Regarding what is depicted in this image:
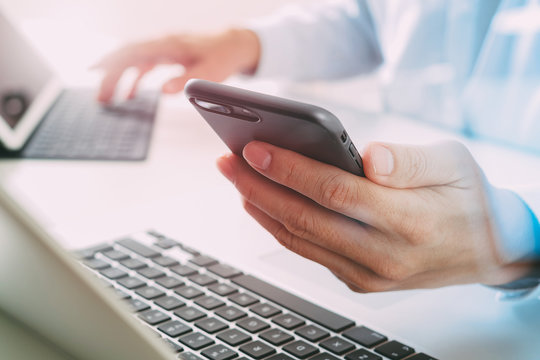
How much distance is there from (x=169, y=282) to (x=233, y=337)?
65mm

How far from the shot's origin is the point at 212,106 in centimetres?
26

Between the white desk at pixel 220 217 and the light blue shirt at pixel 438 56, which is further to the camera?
the light blue shirt at pixel 438 56

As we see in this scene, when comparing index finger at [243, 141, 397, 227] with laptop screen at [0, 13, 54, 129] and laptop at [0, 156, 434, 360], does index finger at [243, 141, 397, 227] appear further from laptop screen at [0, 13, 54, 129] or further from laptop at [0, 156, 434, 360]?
laptop screen at [0, 13, 54, 129]

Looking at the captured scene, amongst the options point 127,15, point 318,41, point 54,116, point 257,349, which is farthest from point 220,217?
point 127,15

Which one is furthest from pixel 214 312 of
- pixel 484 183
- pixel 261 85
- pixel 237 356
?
pixel 261 85

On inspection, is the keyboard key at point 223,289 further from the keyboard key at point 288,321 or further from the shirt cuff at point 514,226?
the shirt cuff at point 514,226

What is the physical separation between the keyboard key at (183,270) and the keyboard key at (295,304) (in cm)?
2

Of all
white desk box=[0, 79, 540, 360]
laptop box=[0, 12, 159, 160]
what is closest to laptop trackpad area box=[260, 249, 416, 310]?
white desk box=[0, 79, 540, 360]

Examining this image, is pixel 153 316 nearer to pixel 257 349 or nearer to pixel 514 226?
pixel 257 349

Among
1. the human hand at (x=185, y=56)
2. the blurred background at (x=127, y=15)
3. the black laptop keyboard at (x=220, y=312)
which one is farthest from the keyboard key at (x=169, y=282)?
the blurred background at (x=127, y=15)

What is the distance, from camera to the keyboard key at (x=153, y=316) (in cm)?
28

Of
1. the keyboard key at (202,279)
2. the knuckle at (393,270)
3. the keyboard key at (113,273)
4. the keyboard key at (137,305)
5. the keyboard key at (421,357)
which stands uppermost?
the knuckle at (393,270)

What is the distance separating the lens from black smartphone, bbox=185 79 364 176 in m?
0.22

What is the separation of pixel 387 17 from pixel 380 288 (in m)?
0.53
